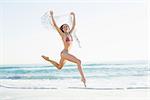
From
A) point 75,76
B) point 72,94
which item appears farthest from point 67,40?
point 75,76

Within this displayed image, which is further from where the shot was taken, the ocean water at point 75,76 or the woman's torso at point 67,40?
the ocean water at point 75,76

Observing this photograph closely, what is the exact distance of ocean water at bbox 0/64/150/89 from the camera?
254 inches

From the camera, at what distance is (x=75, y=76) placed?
707 cm

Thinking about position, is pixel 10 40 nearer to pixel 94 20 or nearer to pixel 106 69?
pixel 94 20

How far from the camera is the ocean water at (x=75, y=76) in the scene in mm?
6445

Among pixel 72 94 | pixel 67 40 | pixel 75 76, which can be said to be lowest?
pixel 72 94

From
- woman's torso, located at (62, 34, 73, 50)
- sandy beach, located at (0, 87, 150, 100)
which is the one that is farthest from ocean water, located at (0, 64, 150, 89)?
woman's torso, located at (62, 34, 73, 50)

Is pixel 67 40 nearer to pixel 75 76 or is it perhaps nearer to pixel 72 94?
pixel 72 94

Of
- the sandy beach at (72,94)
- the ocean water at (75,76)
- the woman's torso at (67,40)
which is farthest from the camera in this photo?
the ocean water at (75,76)

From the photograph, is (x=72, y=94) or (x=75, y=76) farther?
(x=75, y=76)

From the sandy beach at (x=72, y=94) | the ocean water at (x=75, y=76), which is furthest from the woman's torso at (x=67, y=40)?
the ocean water at (x=75, y=76)

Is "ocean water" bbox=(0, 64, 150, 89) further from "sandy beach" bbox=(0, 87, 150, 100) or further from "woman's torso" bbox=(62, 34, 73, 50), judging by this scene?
"woman's torso" bbox=(62, 34, 73, 50)

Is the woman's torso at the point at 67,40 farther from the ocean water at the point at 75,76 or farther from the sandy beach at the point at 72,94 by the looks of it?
the ocean water at the point at 75,76

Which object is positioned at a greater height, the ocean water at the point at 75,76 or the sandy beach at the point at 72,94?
the ocean water at the point at 75,76
